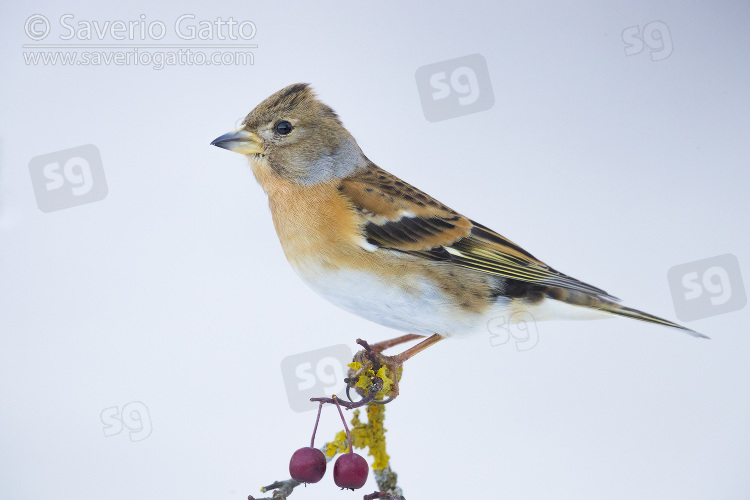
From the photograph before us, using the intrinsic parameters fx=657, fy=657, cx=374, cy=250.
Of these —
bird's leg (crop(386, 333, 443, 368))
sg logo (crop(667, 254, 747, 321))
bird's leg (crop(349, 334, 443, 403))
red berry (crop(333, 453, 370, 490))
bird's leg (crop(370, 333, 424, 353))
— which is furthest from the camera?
sg logo (crop(667, 254, 747, 321))

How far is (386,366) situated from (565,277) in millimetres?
552

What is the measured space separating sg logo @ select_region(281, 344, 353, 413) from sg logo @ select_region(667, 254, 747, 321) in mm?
1163

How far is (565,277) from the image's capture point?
1714mm

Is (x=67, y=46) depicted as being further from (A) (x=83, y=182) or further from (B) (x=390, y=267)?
(B) (x=390, y=267)

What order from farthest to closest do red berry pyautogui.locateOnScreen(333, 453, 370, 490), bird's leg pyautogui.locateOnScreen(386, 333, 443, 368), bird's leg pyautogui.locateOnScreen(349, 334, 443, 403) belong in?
1. bird's leg pyautogui.locateOnScreen(386, 333, 443, 368)
2. bird's leg pyautogui.locateOnScreen(349, 334, 443, 403)
3. red berry pyautogui.locateOnScreen(333, 453, 370, 490)

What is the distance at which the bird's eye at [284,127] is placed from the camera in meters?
1.61

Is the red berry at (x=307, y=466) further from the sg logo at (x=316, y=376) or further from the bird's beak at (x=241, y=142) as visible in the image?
the bird's beak at (x=241, y=142)

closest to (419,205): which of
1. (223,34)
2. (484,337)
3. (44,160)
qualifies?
(484,337)

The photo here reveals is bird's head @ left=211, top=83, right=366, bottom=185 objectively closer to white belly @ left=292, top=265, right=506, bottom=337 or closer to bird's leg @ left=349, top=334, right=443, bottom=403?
white belly @ left=292, top=265, right=506, bottom=337

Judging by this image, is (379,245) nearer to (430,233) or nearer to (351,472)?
(430,233)

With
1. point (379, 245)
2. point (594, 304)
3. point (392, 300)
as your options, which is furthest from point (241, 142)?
point (594, 304)

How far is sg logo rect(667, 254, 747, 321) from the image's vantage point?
7.09 ft

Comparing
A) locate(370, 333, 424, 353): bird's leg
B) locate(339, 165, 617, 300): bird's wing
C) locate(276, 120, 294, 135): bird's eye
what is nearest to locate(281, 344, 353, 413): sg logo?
locate(370, 333, 424, 353): bird's leg

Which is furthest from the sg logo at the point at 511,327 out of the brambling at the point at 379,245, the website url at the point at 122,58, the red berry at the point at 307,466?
the website url at the point at 122,58
